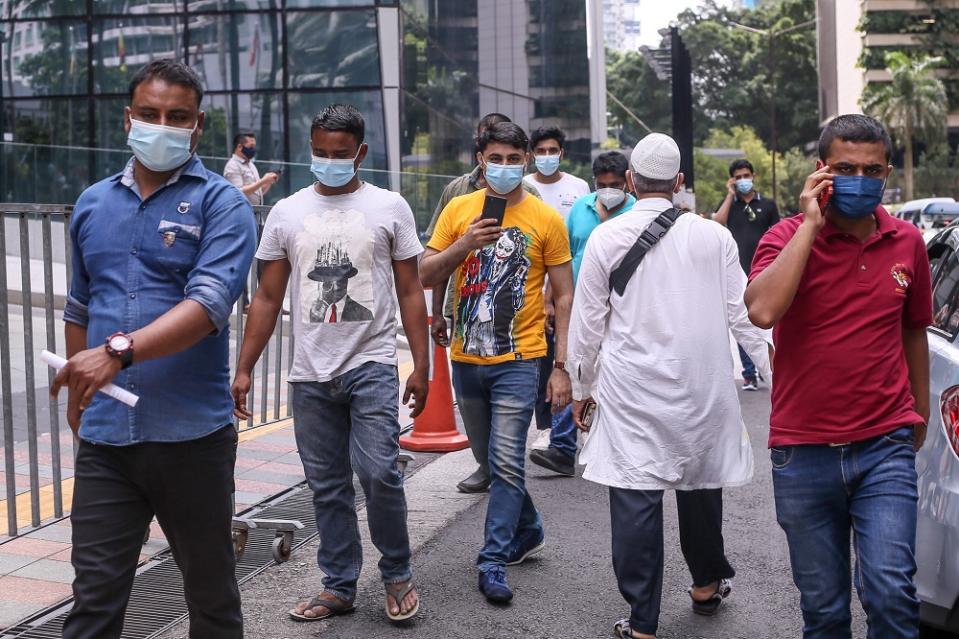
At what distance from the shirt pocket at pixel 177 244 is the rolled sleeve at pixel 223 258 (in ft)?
0.07

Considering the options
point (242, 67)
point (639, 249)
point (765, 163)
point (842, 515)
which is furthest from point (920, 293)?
point (765, 163)

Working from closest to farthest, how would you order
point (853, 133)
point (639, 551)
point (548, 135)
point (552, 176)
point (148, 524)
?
point (148, 524)
point (853, 133)
point (639, 551)
point (548, 135)
point (552, 176)

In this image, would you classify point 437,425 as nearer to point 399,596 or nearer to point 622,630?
point 399,596

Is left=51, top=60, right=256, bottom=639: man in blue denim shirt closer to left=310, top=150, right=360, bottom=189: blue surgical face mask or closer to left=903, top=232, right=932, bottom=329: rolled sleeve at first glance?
left=310, top=150, right=360, bottom=189: blue surgical face mask

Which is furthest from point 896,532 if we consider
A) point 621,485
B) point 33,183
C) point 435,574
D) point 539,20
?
point 539,20

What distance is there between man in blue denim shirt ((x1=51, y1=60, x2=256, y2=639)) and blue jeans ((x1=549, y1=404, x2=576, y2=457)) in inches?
172

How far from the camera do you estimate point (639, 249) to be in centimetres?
464

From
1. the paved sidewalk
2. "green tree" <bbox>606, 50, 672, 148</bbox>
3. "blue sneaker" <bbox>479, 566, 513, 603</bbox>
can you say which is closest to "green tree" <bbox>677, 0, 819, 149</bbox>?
"green tree" <bbox>606, 50, 672, 148</bbox>

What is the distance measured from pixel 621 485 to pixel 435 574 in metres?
1.36

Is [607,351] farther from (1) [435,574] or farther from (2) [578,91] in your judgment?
(2) [578,91]

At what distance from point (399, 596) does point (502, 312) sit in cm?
127

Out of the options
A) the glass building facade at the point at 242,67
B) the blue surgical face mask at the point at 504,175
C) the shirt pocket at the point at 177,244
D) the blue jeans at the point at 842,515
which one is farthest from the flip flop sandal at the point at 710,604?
the glass building facade at the point at 242,67

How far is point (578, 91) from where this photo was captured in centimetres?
4188

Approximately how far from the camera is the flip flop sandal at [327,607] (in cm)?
495
